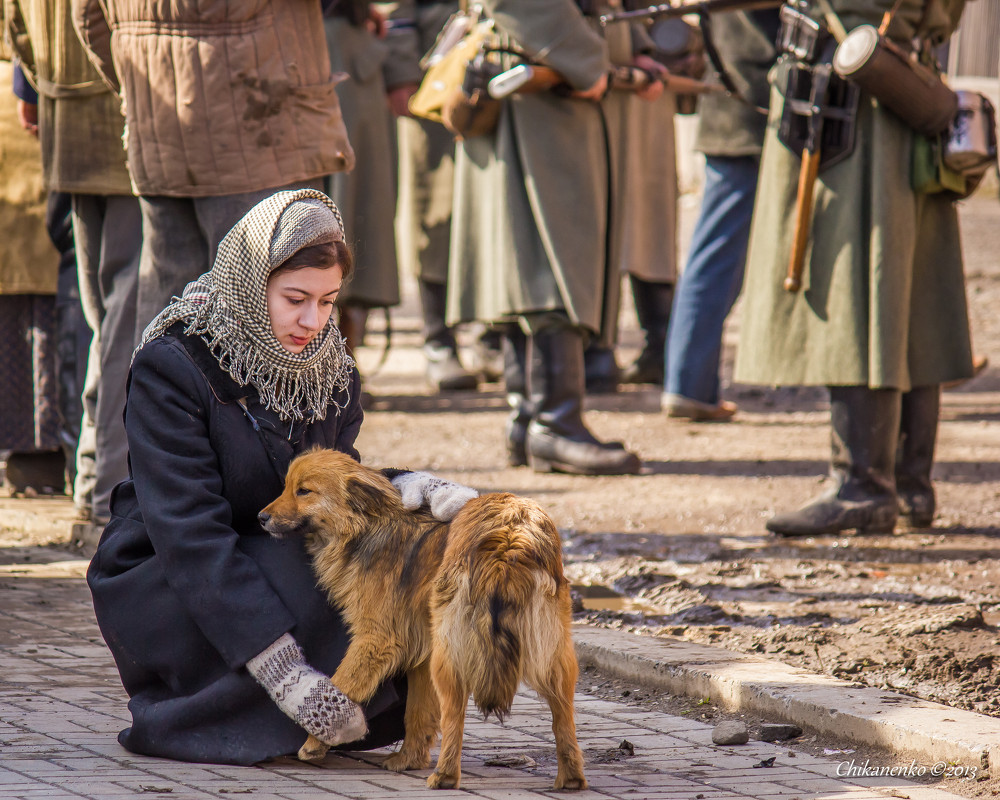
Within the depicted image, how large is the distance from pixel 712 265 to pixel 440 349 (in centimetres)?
266

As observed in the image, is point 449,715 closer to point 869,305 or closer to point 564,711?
point 564,711

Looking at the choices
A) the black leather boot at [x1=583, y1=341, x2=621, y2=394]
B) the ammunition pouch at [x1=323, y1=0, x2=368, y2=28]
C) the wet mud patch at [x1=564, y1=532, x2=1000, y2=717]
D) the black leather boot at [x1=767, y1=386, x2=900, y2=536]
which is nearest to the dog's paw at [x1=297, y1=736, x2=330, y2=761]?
the wet mud patch at [x1=564, y1=532, x2=1000, y2=717]

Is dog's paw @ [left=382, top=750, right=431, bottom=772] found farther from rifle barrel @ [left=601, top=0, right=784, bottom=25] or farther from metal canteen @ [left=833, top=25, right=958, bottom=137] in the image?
rifle barrel @ [left=601, top=0, right=784, bottom=25]

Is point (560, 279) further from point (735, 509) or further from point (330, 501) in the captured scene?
point (330, 501)

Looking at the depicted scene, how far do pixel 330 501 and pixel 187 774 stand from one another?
0.66 metres

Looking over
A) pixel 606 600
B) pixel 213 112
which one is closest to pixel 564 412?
pixel 606 600

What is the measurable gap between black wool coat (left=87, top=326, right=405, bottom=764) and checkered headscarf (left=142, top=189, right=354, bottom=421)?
0.15ft

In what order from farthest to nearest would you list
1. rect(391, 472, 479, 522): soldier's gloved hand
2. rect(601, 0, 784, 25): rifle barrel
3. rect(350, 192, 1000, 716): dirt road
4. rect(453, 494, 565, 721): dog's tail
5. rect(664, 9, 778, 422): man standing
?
rect(664, 9, 778, 422): man standing < rect(601, 0, 784, 25): rifle barrel < rect(350, 192, 1000, 716): dirt road < rect(391, 472, 479, 522): soldier's gloved hand < rect(453, 494, 565, 721): dog's tail

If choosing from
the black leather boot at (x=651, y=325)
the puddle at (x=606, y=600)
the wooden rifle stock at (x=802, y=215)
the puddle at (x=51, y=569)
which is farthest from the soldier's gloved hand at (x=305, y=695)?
the black leather boot at (x=651, y=325)

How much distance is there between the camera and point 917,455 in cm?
568

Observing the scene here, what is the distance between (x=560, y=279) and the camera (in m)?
6.62

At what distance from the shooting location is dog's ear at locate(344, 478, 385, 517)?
3166mm

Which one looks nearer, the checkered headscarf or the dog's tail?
the dog's tail

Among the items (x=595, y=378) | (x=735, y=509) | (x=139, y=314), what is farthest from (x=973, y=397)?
(x=139, y=314)
